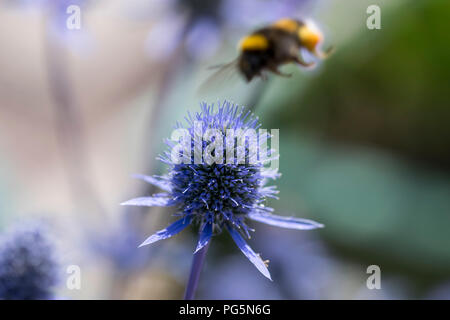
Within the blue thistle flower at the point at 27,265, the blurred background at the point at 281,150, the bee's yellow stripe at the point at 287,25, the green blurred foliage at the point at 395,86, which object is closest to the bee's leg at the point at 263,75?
the bee's yellow stripe at the point at 287,25

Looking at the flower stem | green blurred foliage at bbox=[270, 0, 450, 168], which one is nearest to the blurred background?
green blurred foliage at bbox=[270, 0, 450, 168]

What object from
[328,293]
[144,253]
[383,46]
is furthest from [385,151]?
[144,253]

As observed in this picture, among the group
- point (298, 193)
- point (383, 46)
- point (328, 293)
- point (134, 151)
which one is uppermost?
point (383, 46)

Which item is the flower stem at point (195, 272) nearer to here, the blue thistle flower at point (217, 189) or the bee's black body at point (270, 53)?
the blue thistle flower at point (217, 189)

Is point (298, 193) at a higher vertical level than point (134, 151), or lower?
lower

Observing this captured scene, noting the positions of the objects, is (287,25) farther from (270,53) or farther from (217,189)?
(217,189)

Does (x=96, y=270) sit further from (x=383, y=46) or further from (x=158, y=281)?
(x=383, y=46)
